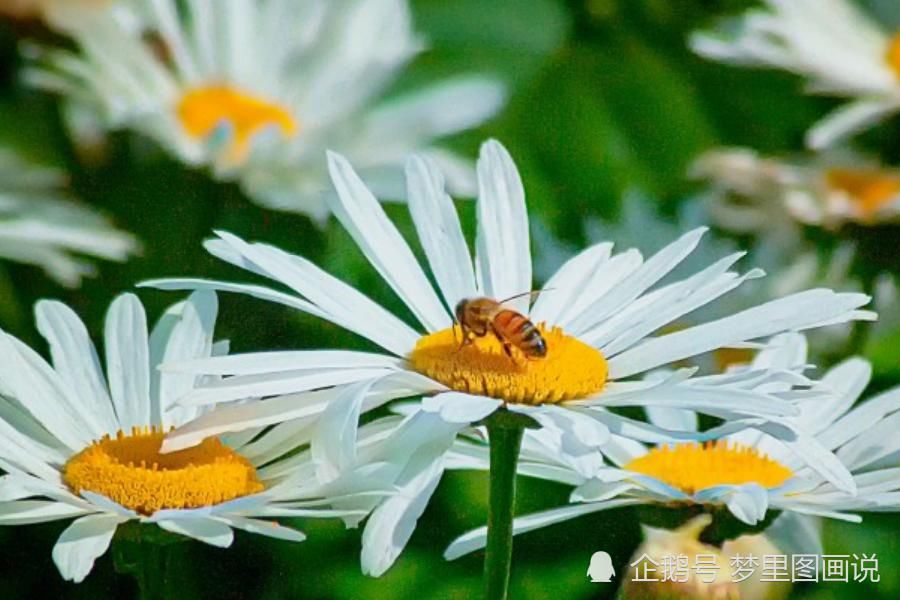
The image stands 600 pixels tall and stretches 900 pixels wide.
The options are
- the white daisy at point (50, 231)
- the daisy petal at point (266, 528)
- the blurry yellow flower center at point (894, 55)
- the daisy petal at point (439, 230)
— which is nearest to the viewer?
the daisy petal at point (266, 528)

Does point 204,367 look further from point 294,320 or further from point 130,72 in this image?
point 130,72

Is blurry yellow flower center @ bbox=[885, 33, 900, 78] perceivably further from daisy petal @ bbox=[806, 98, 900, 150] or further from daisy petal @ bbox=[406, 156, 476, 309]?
daisy petal @ bbox=[406, 156, 476, 309]

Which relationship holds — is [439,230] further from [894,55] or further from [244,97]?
[894,55]

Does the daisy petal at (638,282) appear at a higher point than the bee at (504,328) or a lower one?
higher

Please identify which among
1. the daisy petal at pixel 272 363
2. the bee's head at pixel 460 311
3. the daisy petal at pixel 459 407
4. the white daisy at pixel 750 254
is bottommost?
the daisy petal at pixel 459 407

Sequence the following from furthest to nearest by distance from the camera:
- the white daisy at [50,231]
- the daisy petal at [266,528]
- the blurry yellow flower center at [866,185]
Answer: the blurry yellow flower center at [866,185] < the white daisy at [50,231] < the daisy petal at [266,528]

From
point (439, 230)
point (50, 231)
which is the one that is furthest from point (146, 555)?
point (50, 231)

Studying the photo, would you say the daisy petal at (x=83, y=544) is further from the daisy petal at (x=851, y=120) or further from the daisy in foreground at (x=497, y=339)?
the daisy petal at (x=851, y=120)

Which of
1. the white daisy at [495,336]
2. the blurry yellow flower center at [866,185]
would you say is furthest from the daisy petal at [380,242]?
the blurry yellow flower center at [866,185]

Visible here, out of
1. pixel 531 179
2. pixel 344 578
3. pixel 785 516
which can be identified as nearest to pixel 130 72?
pixel 531 179
